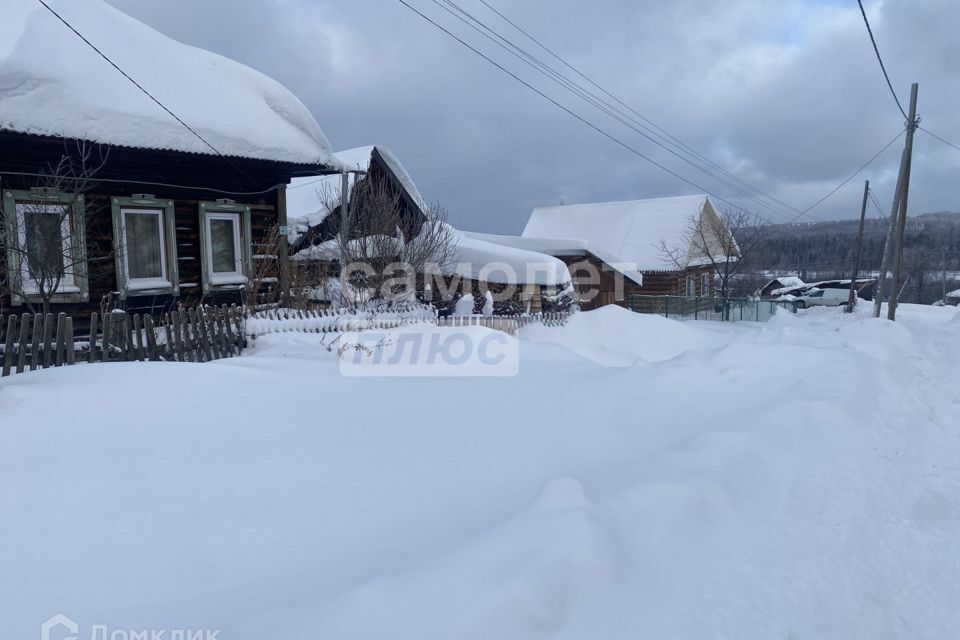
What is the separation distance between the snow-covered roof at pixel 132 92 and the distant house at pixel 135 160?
0.02 m

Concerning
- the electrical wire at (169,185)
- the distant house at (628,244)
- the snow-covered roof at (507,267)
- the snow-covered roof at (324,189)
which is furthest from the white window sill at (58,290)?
the distant house at (628,244)

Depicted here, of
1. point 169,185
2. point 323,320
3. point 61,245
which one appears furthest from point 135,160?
point 323,320

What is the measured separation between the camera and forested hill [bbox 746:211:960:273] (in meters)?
78.7

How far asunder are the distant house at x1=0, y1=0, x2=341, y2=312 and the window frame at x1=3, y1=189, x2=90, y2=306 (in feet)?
0.06

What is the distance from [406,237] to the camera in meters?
14.4

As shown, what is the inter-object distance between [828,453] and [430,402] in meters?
3.25

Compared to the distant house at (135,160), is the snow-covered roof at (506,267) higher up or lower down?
lower down

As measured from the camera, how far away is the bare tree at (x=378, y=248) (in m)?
11.9

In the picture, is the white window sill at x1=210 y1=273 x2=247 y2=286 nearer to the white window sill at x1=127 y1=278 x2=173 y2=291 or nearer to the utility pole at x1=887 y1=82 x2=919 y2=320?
the white window sill at x1=127 y1=278 x2=173 y2=291

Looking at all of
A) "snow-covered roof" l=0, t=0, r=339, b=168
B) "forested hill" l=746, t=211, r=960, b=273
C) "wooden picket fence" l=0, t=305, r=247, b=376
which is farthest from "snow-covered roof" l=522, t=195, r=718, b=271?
"forested hill" l=746, t=211, r=960, b=273

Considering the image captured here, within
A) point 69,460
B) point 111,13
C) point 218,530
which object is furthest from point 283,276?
point 218,530

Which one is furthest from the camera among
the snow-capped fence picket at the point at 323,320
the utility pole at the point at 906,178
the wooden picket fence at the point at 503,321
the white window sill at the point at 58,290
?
the utility pole at the point at 906,178

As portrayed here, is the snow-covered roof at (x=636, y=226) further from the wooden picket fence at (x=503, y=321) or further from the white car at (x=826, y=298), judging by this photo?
the white car at (x=826, y=298)

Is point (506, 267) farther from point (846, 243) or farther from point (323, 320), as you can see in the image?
point (846, 243)
